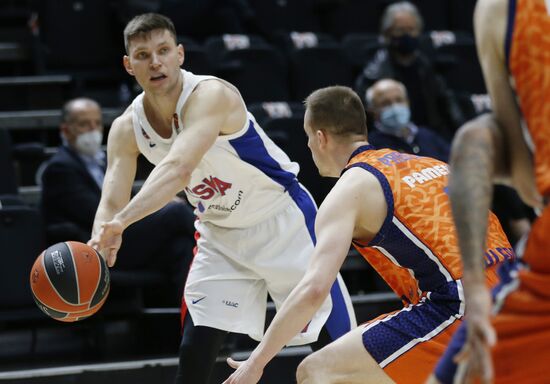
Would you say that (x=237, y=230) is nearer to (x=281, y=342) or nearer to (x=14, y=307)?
(x=281, y=342)

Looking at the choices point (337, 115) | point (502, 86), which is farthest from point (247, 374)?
point (502, 86)

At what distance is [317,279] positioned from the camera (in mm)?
2975

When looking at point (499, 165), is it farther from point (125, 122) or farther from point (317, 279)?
point (125, 122)

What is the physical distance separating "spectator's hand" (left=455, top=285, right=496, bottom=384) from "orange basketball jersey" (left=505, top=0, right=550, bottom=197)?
12.3 inches

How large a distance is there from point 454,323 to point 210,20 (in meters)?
5.39

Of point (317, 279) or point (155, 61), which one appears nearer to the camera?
point (317, 279)

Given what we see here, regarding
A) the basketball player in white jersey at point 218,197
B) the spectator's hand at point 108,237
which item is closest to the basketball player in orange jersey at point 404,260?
the spectator's hand at point 108,237

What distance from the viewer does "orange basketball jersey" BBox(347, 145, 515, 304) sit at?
3246mm

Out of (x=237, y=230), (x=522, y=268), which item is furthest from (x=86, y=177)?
(x=522, y=268)

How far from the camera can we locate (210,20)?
822 centimetres

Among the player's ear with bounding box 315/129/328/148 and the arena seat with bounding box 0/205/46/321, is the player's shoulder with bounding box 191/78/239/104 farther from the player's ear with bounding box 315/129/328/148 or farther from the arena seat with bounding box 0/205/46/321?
the arena seat with bounding box 0/205/46/321

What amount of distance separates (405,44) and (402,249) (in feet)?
14.5

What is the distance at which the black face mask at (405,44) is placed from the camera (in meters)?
7.48

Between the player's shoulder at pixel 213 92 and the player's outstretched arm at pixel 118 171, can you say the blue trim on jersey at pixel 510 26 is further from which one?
the player's outstretched arm at pixel 118 171
